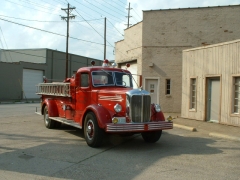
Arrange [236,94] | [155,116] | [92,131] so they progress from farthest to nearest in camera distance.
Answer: [236,94] → [155,116] → [92,131]

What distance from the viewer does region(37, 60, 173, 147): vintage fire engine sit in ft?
27.1

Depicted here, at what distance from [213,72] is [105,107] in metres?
7.18

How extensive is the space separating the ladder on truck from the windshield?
4.66 ft

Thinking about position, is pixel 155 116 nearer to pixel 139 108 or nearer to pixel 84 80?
pixel 139 108

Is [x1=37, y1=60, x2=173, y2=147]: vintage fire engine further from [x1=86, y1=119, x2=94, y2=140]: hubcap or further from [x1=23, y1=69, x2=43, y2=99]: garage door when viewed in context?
[x1=23, y1=69, x2=43, y2=99]: garage door

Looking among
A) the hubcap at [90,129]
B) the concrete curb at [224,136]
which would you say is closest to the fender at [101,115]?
the hubcap at [90,129]

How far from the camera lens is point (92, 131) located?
341 inches

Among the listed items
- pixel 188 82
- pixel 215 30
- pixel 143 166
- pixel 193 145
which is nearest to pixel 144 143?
pixel 193 145

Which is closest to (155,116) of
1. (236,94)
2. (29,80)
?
(236,94)

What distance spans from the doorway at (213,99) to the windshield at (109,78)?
5.53 m

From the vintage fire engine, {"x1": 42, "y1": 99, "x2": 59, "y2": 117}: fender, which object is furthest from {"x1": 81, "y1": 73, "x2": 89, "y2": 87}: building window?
{"x1": 42, "y1": 99, "x2": 59, "y2": 117}: fender

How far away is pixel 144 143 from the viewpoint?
376 inches

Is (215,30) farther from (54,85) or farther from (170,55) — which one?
(54,85)

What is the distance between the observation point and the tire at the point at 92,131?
27.5ft
